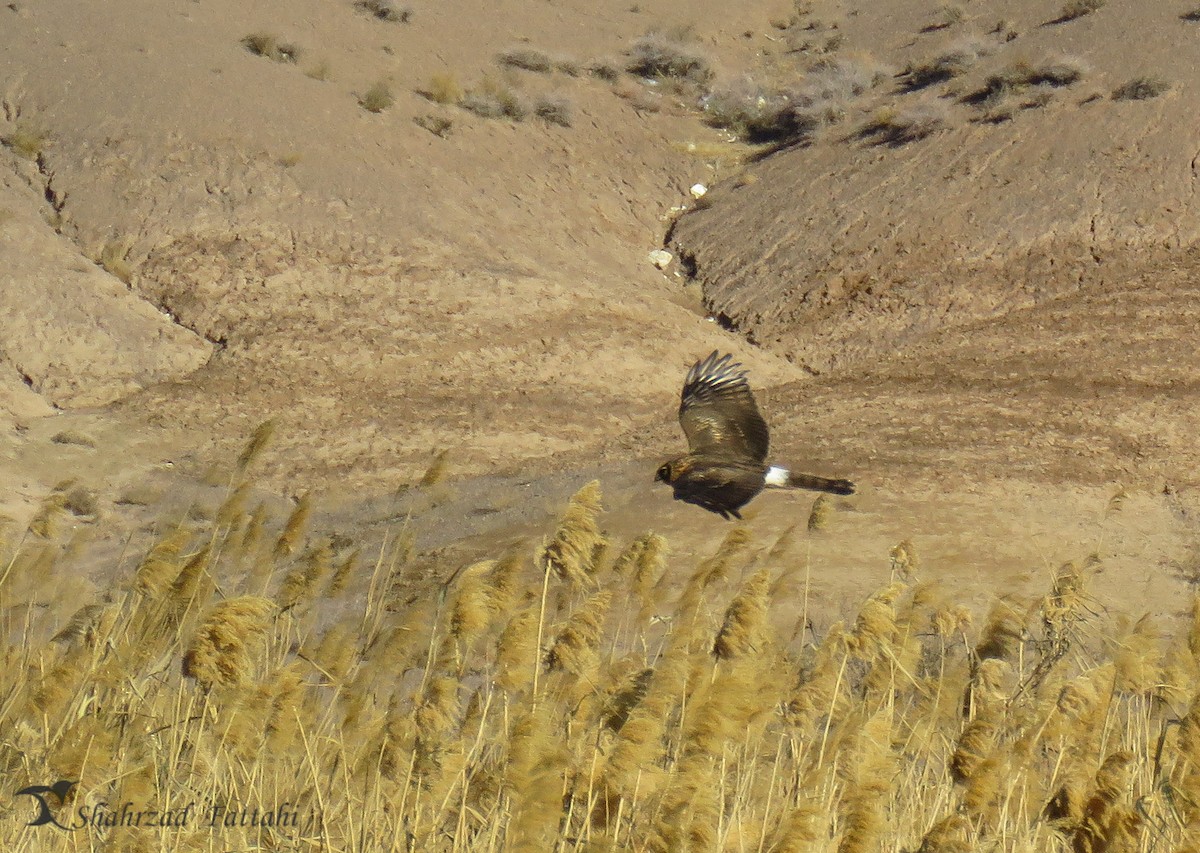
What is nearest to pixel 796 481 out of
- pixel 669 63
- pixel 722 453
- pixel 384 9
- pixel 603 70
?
pixel 722 453

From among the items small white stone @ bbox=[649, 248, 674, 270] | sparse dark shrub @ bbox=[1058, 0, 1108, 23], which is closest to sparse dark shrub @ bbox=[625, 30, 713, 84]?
small white stone @ bbox=[649, 248, 674, 270]

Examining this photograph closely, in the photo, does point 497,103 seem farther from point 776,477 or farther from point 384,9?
point 776,477

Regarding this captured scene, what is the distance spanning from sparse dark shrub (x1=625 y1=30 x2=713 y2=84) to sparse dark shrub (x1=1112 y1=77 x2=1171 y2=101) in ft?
30.2

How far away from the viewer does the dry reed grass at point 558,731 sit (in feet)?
10.2

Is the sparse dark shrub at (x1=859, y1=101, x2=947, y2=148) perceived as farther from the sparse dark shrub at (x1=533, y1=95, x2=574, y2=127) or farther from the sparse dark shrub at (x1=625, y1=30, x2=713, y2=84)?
the sparse dark shrub at (x1=625, y1=30, x2=713, y2=84)

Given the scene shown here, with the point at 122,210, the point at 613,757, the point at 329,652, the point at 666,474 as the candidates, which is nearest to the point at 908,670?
the point at 613,757

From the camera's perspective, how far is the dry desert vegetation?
141 inches

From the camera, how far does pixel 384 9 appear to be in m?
26.2

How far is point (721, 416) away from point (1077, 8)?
18.7m

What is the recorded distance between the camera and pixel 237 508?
461cm

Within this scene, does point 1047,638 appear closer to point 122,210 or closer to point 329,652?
point 329,652

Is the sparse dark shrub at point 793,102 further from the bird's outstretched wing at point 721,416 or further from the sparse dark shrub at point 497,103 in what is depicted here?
the bird's outstretched wing at point 721,416

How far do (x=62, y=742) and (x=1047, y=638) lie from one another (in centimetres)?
300

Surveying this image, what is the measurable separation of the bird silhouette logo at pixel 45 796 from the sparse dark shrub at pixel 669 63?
25698 millimetres
